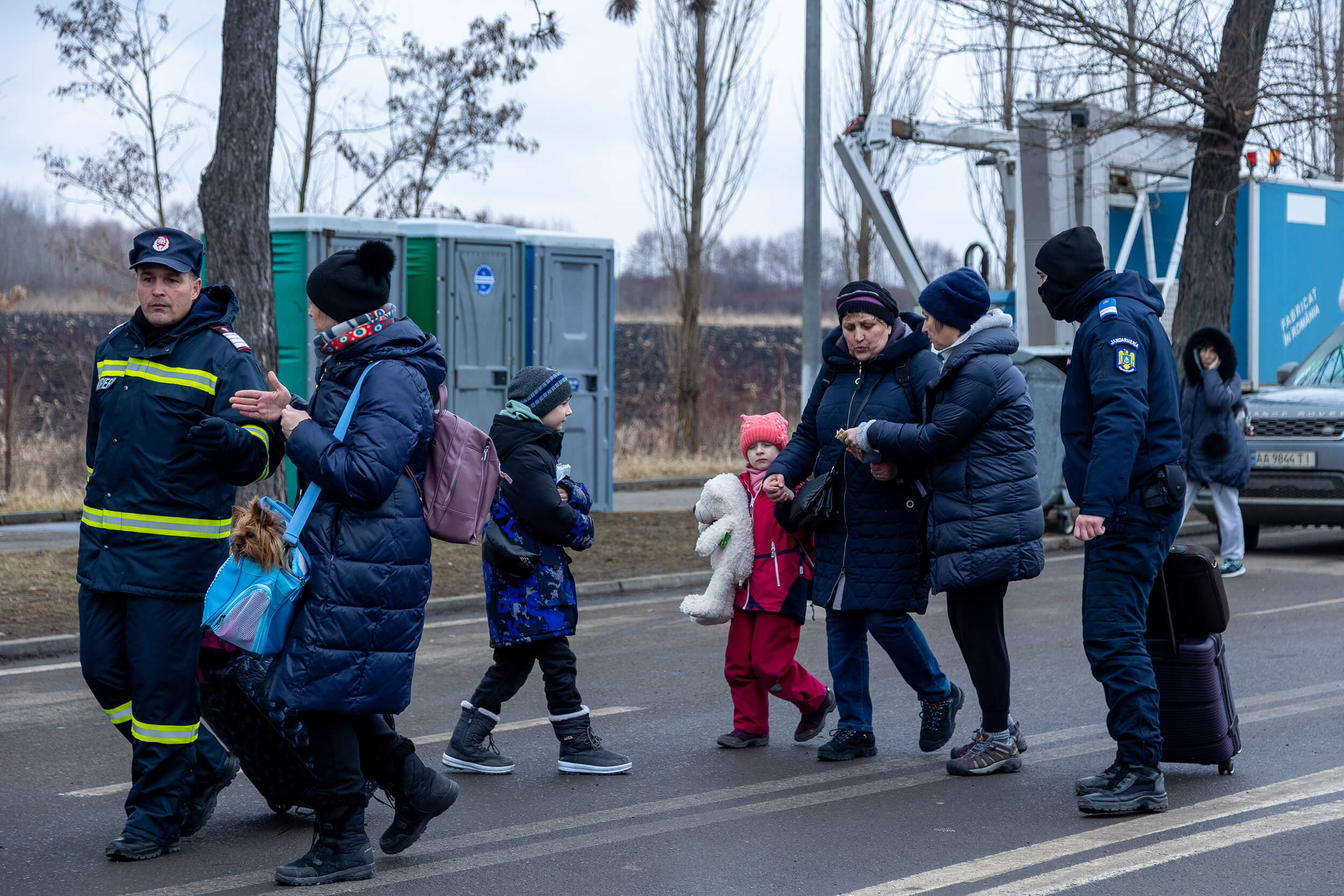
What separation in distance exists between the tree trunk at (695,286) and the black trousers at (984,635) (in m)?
15.9

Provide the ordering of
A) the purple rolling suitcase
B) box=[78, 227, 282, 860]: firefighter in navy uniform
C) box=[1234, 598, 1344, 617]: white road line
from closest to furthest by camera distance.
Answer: box=[78, 227, 282, 860]: firefighter in navy uniform
the purple rolling suitcase
box=[1234, 598, 1344, 617]: white road line

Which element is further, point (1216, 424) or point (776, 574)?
point (1216, 424)

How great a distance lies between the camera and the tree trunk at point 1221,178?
1460 cm

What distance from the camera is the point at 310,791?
15.7 ft

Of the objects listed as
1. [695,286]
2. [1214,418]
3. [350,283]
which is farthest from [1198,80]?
[350,283]

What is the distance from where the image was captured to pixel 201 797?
4.96m

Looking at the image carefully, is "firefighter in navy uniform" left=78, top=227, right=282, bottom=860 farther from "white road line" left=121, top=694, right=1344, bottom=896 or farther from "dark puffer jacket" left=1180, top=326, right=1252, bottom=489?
"dark puffer jacket" left=1180, top=326, right=1252, bottom=489

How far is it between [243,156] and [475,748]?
20.9ft

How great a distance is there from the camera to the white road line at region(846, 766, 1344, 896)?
4484 mm

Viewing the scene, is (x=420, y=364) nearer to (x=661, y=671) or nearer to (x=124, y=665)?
(x=124, y=665)

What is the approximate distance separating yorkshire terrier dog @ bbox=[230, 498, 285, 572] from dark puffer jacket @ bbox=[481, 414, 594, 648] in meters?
→ 1.30

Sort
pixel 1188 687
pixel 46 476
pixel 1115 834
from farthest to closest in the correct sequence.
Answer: pixel 46 476
pixel 1188 687
pixel 1115 834

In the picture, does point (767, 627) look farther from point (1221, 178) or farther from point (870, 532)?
point (1221, 178)

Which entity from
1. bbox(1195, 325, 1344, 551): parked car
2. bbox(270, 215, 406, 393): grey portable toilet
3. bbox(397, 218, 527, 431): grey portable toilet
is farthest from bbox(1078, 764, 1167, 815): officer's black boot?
bbox(397, 218, 527, 431): grey portable toilet
